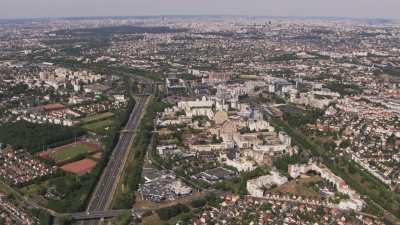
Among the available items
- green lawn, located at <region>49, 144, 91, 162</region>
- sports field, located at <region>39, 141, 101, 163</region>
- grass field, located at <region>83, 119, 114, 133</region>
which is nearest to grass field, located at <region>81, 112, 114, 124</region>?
grass field, located at <region>83, 119, 114, 133</region>

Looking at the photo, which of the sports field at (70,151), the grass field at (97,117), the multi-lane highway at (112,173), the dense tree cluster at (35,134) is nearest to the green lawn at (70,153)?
the sports field at (70,151)

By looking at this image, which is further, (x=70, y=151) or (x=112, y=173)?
(x=70, y=151)

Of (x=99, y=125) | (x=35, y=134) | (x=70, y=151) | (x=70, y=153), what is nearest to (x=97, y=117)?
(x=99, y=125)

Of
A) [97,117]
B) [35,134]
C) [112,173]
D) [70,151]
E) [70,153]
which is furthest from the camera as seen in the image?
[97,117]

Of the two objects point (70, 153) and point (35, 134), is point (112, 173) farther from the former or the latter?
point (35, 134)

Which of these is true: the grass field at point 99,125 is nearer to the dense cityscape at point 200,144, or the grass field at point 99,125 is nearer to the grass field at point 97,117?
the dense cityscape at point 200,144
